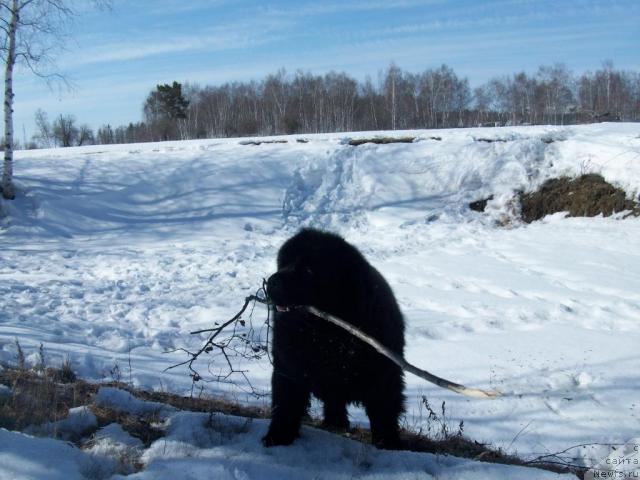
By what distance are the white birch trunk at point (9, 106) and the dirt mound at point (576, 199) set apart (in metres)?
16.1

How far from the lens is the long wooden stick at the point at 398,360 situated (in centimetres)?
251

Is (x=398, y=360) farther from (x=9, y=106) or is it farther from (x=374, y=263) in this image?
(x=9, y=106)

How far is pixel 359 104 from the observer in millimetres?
63531

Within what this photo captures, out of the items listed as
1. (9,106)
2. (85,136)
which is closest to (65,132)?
(85,136)

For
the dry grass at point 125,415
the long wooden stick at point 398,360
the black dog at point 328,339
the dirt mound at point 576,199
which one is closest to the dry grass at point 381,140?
the dirt mound at point 576,199

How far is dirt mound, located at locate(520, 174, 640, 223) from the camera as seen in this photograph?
46.3ft

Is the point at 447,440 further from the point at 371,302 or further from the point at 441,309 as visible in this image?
the point at 441,309

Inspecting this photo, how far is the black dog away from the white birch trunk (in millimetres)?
16428

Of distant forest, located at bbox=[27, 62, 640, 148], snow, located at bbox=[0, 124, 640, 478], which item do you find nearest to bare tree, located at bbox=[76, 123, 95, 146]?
distant forest, located at bbox=[27, 62, 640, 148]

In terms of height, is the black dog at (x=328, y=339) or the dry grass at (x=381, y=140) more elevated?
the dry grass at (x=381, y=140)

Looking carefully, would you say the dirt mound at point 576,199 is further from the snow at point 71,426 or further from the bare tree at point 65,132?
the bare tree at point 65,132

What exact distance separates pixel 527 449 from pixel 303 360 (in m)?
2.99

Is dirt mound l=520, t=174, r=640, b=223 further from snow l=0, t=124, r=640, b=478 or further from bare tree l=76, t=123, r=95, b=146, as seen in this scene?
bare tree l=76, t=123, r=95, b=146

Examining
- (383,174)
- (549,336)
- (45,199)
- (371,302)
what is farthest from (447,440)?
(45,199)
